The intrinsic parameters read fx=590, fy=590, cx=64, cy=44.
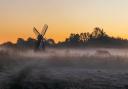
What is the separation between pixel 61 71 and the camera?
11150cm

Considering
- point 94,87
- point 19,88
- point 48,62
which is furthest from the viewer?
point 48,62

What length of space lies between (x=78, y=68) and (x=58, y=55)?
2042cm

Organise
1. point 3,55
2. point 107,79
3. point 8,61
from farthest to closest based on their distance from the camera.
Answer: point 3,55 → point 8,61 → point 107,79

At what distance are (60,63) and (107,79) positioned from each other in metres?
38.7

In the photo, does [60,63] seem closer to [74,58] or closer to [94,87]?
[74,58]

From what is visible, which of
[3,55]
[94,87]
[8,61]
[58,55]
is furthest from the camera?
[58,55]

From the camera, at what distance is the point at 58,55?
14288 cm

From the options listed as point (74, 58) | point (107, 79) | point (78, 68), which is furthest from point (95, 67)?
point (107, 79)

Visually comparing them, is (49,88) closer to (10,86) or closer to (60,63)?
(10,86)

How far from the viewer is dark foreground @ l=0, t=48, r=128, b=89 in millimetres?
79750

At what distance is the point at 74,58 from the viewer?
14025 cm

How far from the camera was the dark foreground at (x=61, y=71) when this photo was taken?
3140 inches

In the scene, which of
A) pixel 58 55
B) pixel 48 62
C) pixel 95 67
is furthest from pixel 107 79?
pixel 58 55

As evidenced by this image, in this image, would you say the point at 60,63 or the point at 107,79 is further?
the point at 60,63
